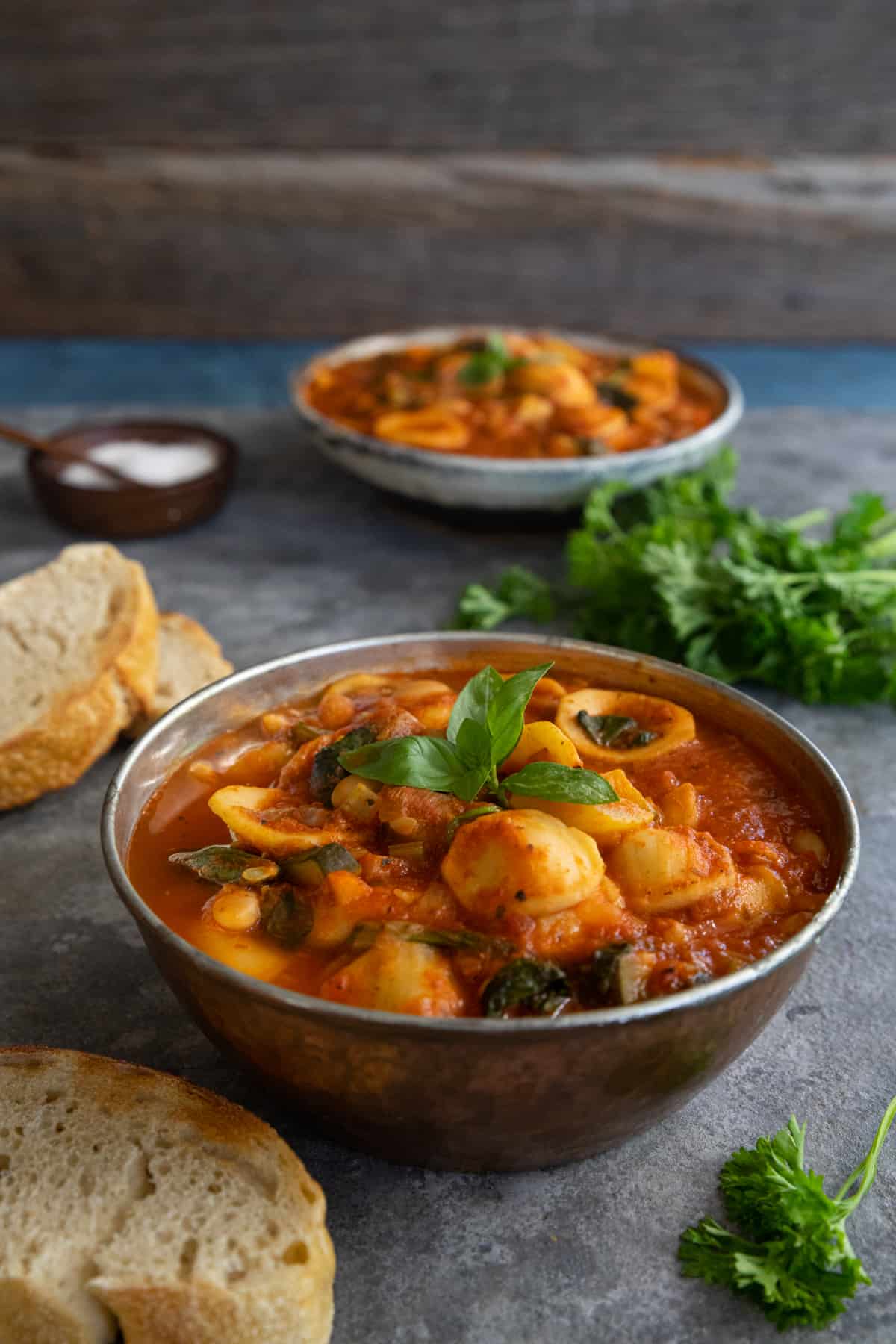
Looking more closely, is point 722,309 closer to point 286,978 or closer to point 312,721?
point 312,721

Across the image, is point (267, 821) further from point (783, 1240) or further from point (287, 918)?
point (783, 1240)

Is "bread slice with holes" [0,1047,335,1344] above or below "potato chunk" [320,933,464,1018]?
below

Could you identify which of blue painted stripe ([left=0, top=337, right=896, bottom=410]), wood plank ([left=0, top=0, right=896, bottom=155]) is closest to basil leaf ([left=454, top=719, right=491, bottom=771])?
blue painted stripe ([left=0, top=337, right=896, bottom=410])

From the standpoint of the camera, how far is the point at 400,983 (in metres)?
1.94

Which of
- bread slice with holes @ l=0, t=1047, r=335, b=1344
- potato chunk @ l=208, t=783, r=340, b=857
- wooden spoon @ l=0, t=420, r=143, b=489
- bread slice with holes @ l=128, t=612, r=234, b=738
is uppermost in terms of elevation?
potato chunk @ l=208, t=783, r=340, b=857

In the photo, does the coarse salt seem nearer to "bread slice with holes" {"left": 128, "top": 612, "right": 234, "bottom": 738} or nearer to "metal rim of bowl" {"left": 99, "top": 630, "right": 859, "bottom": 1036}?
"bread slice with holes" {"left": 128, "top": 612, "right": 234, "bottom": 738}

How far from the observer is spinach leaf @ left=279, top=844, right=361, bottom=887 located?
7.17 feet

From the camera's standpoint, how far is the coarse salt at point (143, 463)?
4.70 metres

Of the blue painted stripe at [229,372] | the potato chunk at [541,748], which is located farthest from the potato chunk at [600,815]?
the blue painted stripe at [229,372]

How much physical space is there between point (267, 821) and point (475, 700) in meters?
0.43

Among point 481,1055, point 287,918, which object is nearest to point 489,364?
point 287,918

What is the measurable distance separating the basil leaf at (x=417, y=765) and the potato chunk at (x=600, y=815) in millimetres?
116

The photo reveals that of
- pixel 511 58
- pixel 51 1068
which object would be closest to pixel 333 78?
pixel 511 58

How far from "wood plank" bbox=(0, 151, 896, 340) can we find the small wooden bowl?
114 inches
